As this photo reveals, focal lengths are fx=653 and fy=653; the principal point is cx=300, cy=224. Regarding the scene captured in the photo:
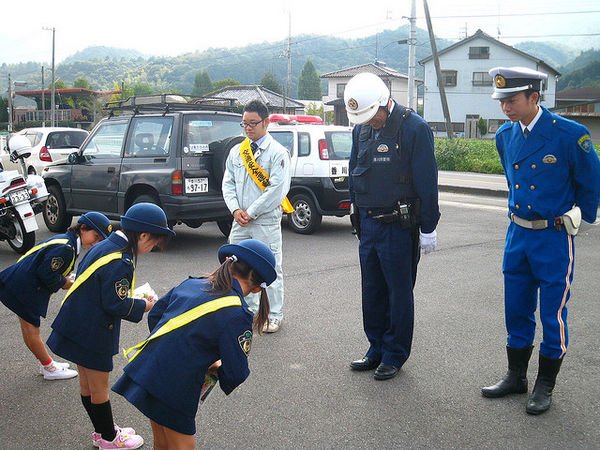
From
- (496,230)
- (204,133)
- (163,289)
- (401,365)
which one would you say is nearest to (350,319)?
(401,365)

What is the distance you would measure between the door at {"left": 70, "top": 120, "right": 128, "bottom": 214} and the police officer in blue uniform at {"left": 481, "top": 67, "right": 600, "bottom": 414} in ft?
21.9

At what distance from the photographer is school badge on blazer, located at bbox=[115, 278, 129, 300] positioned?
335 cm

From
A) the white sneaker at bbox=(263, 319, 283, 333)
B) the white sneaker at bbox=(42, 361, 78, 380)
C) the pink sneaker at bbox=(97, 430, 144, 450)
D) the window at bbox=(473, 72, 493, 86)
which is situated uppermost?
the window at bbox=(473, 72, 493, 86)

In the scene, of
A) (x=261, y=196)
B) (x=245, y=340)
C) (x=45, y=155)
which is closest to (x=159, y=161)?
(x=261, y=196)

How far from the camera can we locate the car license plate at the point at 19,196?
8.75 m

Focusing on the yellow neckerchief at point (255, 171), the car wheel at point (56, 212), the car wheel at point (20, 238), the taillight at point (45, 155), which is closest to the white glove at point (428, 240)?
the yellow neckerchief at point (255, 171)

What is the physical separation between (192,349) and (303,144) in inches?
321

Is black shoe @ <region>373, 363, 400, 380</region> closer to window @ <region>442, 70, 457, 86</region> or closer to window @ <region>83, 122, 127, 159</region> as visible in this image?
window @ <region>83, 122, 127, 159</region>

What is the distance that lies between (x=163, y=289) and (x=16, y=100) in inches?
3007

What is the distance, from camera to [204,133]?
9125 mm

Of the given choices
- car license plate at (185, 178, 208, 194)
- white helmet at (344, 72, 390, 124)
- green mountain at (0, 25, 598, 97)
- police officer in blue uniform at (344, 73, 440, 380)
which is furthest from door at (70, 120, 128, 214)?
green mountain at (0, 25, 598, 97)

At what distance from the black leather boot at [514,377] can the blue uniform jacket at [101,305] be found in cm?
240

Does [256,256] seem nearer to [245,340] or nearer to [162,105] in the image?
[245,340]

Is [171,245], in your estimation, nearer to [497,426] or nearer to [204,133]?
[204,133]
